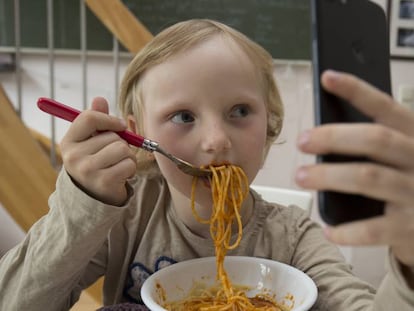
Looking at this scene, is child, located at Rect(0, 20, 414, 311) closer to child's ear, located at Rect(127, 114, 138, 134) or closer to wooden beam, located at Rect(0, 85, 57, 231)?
child's ear, located at Rect(127, 114, 138, 134)

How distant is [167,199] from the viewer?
0.98 meters

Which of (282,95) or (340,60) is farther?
(282,95)

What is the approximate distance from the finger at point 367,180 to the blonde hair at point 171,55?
0.47m

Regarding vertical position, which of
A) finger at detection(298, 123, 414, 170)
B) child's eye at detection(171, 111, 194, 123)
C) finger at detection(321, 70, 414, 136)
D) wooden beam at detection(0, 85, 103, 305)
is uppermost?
finger at detection(321, 70, 414, 136)

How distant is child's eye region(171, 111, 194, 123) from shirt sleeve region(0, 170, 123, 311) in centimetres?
18

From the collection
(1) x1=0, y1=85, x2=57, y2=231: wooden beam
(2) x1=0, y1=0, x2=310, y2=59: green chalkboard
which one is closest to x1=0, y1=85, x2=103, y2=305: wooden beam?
(1) x1=0, y1=85, x2=57, y2=231: wooden beam

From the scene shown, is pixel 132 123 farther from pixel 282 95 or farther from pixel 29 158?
pixel 282 95

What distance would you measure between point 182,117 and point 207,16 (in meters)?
1.92

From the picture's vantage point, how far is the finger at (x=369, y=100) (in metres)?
0.41

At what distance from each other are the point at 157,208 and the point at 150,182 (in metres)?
0.07

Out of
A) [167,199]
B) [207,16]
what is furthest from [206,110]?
[207,16]

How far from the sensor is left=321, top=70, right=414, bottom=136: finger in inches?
16.1

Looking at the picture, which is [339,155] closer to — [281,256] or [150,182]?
[281,256]

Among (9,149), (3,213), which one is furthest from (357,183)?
(3,213)
